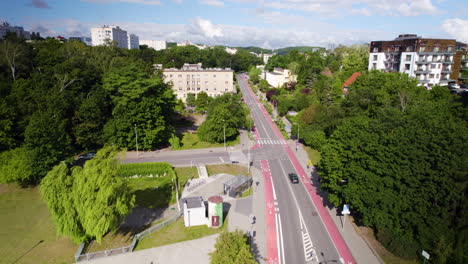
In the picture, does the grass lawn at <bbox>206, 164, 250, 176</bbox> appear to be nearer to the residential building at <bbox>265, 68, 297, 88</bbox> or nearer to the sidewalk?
the sidewalk

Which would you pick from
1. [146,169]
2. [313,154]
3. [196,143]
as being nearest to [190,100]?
[196,143]

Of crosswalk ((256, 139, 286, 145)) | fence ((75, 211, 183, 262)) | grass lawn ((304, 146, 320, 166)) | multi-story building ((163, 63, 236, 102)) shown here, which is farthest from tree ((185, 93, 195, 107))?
fence ((75, 211, 183, 262))

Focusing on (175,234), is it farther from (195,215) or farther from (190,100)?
(190,100)

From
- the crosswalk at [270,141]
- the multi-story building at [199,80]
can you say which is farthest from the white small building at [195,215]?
the multi-story building at [199,80]

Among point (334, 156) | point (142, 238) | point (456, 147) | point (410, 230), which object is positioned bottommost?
point (142, 238)

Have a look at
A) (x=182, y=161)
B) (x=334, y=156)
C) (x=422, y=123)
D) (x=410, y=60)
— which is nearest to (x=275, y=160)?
(x=182, y=161)

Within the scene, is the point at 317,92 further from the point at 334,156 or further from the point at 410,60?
the point at 334,156
